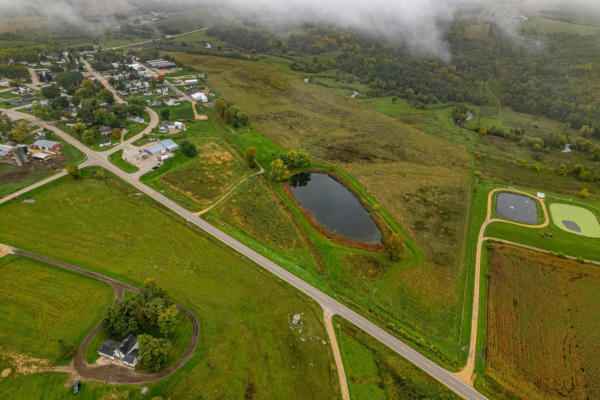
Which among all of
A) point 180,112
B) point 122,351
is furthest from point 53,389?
point 180,112

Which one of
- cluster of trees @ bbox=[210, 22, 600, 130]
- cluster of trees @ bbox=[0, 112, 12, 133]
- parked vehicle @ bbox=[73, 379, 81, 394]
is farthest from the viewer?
cluster of trees @ bbox=[210, 22, 600, 130]

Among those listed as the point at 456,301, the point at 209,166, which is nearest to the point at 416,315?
the point at 456,301

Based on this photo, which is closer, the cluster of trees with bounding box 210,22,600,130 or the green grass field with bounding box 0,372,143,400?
the green grass field with bounding box 0,372,143,400

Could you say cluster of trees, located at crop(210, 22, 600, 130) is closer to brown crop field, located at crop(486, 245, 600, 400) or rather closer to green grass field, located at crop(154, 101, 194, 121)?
green grass field, located at crop(154, 101, 194, 121)

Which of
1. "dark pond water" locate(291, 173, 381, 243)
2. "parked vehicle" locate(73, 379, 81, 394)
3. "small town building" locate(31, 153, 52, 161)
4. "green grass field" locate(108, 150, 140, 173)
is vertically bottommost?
"dark pond water" locate(291, 173, 381, 243)

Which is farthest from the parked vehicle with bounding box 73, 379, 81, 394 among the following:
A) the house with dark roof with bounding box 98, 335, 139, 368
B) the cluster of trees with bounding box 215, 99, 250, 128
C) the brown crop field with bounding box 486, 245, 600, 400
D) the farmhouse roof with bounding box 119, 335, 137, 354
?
the cluster of trees with bounding box 215, 99, 250, 128

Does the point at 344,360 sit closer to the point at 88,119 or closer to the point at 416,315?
the point at 416,315

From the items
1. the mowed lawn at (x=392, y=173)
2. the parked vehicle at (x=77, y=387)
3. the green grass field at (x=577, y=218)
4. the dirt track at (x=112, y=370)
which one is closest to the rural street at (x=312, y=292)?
the mowed lawn at (x=392, y=173)
